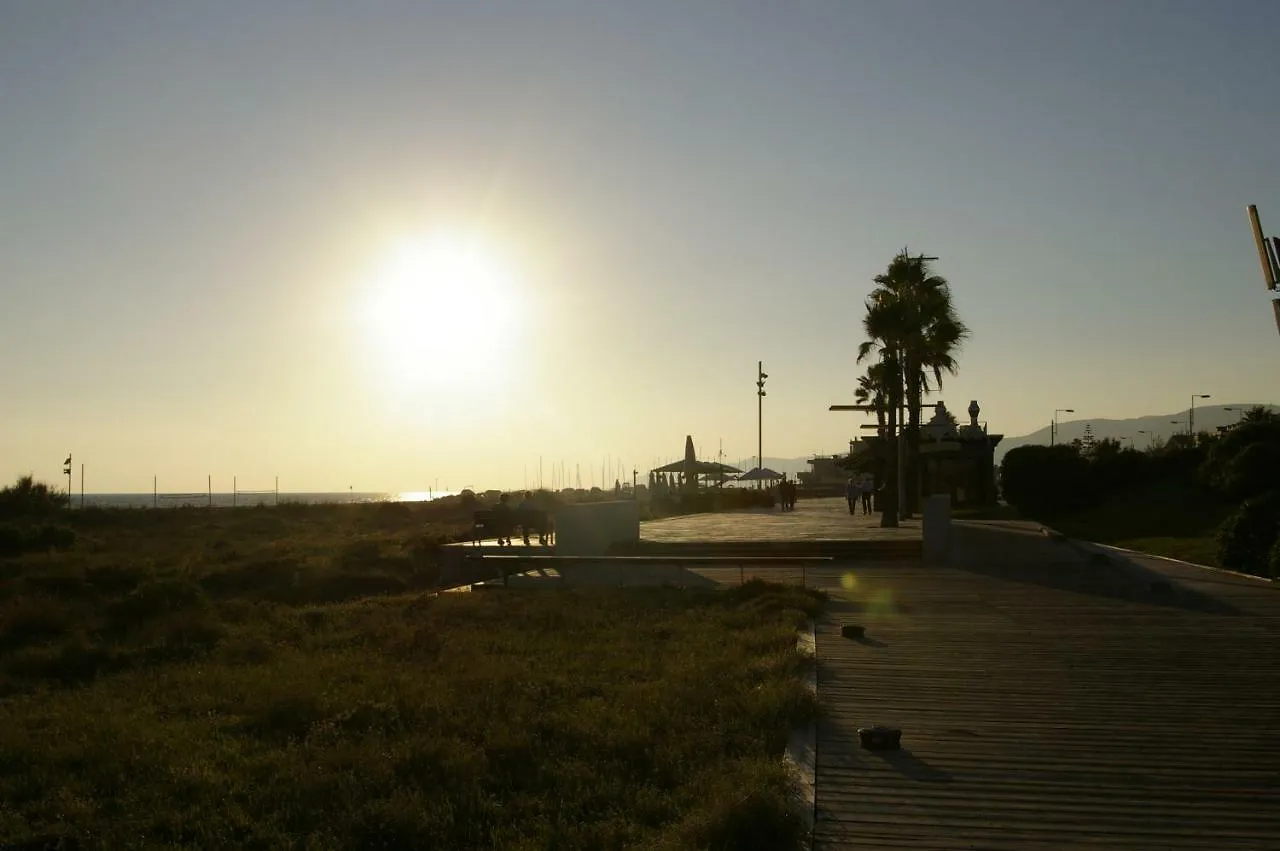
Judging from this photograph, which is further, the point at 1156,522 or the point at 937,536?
the point at 1156,522

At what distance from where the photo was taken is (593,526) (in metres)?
21.5

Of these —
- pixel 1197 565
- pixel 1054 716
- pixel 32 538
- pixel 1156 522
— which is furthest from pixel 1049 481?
pixel 32 538

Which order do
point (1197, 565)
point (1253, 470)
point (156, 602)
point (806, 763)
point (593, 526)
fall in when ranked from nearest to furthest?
point (806, 763) < point (156, 602) < point (1197, 565) < point (593, 526) < point (1253, 470)

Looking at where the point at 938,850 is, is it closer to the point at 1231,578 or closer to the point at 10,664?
the point at 10,664

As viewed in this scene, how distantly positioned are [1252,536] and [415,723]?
16.6 meters

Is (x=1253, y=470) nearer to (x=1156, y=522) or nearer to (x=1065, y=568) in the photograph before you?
(x=1156, y=522)

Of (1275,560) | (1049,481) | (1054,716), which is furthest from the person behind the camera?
(1049,481)

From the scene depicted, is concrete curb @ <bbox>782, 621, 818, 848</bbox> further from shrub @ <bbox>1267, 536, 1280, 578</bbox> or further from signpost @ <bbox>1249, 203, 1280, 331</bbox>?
shrub @ <bbox>1267, 536, 1280, 578</bbox>

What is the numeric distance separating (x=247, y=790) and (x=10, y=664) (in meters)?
7.66

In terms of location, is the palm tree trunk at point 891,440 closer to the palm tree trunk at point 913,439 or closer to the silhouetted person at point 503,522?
the palm tree trunk at point 913,439

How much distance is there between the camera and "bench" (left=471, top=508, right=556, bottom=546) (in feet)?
80.8

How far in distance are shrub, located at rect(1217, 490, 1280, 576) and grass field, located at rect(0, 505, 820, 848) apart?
365 inches

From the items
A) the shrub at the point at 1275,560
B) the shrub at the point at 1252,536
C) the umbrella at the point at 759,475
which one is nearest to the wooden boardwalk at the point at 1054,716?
the shrub at the point at 1275,560

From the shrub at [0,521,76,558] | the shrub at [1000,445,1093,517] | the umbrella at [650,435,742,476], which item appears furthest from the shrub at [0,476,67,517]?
the shrub at [1000,445,1093,517]
